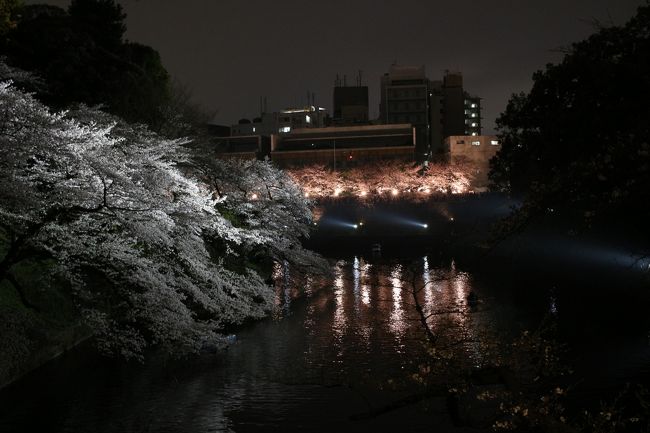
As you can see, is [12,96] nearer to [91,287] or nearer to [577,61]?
[91,287]

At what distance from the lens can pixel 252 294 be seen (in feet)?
65.6

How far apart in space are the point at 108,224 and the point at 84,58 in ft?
38.7

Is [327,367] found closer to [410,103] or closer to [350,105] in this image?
[410,103]

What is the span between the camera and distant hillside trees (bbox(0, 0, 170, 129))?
22219mm

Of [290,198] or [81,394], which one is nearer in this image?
[81,394]

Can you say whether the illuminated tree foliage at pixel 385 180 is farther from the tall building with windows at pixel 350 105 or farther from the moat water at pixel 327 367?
the moat water at pixel 327 367

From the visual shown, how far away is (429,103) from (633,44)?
Result: 218 ft

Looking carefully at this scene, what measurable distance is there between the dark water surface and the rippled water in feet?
0.09

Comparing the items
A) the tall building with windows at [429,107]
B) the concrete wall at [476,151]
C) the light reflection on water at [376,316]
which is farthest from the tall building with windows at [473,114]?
the light reflection on water at [376,316]

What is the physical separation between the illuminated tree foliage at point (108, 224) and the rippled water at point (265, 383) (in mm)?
1022

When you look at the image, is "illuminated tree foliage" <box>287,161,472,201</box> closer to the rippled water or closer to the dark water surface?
the dark water surface

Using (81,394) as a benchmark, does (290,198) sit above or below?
above

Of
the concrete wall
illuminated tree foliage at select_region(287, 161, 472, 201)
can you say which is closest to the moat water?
illuminated tree foliage at select_region(287, 161, 472, 201)

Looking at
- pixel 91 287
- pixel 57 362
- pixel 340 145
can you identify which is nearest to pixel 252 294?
pixel 91 287
